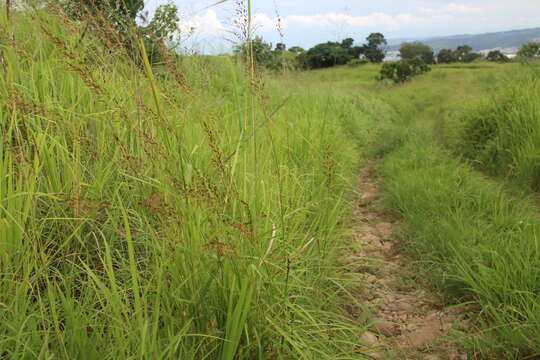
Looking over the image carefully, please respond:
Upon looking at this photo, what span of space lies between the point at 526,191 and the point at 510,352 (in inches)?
94.2

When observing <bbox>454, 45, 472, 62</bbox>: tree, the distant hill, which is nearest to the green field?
the distant hill

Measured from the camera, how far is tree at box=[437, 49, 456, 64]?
1361 inches

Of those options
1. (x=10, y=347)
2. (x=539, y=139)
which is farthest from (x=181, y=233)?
(x=539, y=139)

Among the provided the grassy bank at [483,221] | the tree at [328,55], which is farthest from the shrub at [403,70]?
the grassy bank at [483,221]

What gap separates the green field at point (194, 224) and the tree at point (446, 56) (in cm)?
3393

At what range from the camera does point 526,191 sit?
3.49 m

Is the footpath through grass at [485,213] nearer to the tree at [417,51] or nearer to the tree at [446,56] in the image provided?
the tree at [417,51]

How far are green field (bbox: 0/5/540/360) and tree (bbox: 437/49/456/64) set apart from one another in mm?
33934

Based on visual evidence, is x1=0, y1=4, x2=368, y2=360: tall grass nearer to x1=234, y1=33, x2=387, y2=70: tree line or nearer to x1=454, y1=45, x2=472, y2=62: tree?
x1=234, y1=33, x2=387, y2=70: tree line

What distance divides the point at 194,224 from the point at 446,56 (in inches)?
1546

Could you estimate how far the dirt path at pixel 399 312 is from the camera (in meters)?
1.78

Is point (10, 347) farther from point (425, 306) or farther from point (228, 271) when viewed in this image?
point (425, 306)

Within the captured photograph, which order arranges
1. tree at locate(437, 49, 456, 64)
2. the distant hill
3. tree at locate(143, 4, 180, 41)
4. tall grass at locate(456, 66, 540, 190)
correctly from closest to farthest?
tree at locate(143, 4, 180, 41)
tall grass at locate(456, 66, 540, 190)
the distant hill
tree at locate(437, 49, 456, 64)

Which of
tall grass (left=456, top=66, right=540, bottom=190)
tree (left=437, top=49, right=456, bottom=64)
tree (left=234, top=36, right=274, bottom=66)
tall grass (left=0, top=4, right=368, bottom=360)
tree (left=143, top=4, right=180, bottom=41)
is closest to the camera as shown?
tall grass (left=0, top=4, right=368, bottom=360)
